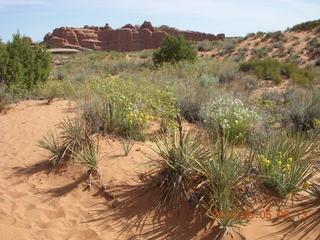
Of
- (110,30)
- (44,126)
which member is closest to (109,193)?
(44,126)

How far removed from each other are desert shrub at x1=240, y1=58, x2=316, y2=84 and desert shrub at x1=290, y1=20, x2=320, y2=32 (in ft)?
55.7

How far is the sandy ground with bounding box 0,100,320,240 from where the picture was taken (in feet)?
10.9

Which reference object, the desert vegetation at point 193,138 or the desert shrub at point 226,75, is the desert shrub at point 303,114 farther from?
the desert shrub at point 226,75

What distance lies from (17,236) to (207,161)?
245cm

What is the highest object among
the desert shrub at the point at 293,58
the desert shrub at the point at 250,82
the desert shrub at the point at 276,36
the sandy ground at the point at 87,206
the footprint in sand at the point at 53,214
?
the desert shrub at the point at 276,36

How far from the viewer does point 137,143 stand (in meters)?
5.60

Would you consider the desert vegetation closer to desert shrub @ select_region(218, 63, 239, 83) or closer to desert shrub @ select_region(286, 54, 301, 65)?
desert shrub @ select_region(218, 63, 239, 83)

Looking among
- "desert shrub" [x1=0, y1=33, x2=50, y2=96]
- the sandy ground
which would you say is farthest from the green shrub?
"desert shrub" [x1=0, y1=33, x2=50, y2=96]

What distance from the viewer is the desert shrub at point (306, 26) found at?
94.6 ft

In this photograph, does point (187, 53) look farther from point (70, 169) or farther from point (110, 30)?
point (110, 30)

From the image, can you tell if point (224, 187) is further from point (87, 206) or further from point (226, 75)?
point (226, 75)

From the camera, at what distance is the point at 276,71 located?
14.4 m

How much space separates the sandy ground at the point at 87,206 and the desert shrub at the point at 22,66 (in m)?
5.23

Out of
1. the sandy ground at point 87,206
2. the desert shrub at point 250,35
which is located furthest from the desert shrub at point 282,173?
the desert shrub at point 250,35
